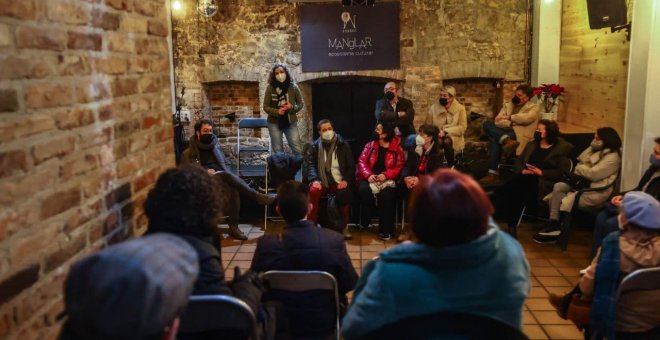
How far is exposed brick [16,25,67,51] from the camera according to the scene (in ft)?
5.56

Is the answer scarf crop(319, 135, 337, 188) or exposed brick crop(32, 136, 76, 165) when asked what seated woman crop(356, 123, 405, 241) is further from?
exposed brick crop(32, 136, 76, 165)

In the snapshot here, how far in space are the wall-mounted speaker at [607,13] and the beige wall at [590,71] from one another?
56 cm

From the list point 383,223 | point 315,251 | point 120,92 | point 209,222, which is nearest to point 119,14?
point 120,92

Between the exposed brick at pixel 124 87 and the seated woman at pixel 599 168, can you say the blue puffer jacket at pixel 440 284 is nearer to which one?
the exposed brick at pixel 124 87

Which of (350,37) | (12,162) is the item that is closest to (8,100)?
(12,162)

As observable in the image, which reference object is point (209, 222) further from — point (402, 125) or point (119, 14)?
point (402, 125)

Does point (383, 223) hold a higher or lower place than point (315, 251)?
lower

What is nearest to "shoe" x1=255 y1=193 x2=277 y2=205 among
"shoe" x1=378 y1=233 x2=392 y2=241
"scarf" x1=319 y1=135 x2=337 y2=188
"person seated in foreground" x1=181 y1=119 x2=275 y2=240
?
"person seated in foreground" x1=181 y1=119 x2=275 y2=240

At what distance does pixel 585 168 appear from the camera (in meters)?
5.32

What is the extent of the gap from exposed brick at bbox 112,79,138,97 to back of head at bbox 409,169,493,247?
50.7 inches

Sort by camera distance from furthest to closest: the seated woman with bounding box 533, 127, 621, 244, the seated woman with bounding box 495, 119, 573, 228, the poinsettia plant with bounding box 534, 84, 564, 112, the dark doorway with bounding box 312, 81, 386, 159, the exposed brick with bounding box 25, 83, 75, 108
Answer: the dark doorway with bounding box 312, 81, 386, 159
the poinsettia plant with bounding box 534, 84, 564, 112
the seated woman with bounding box 495, 119, 573, 228
the seated woman with bounding box 533, 127, 621, 244
the exposed brick with bounding box 25, 83, 75, 108

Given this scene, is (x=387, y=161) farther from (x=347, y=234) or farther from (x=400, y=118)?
(x=400, y=118)

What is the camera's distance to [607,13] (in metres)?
5.93

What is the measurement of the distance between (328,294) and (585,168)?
358 centimetres
